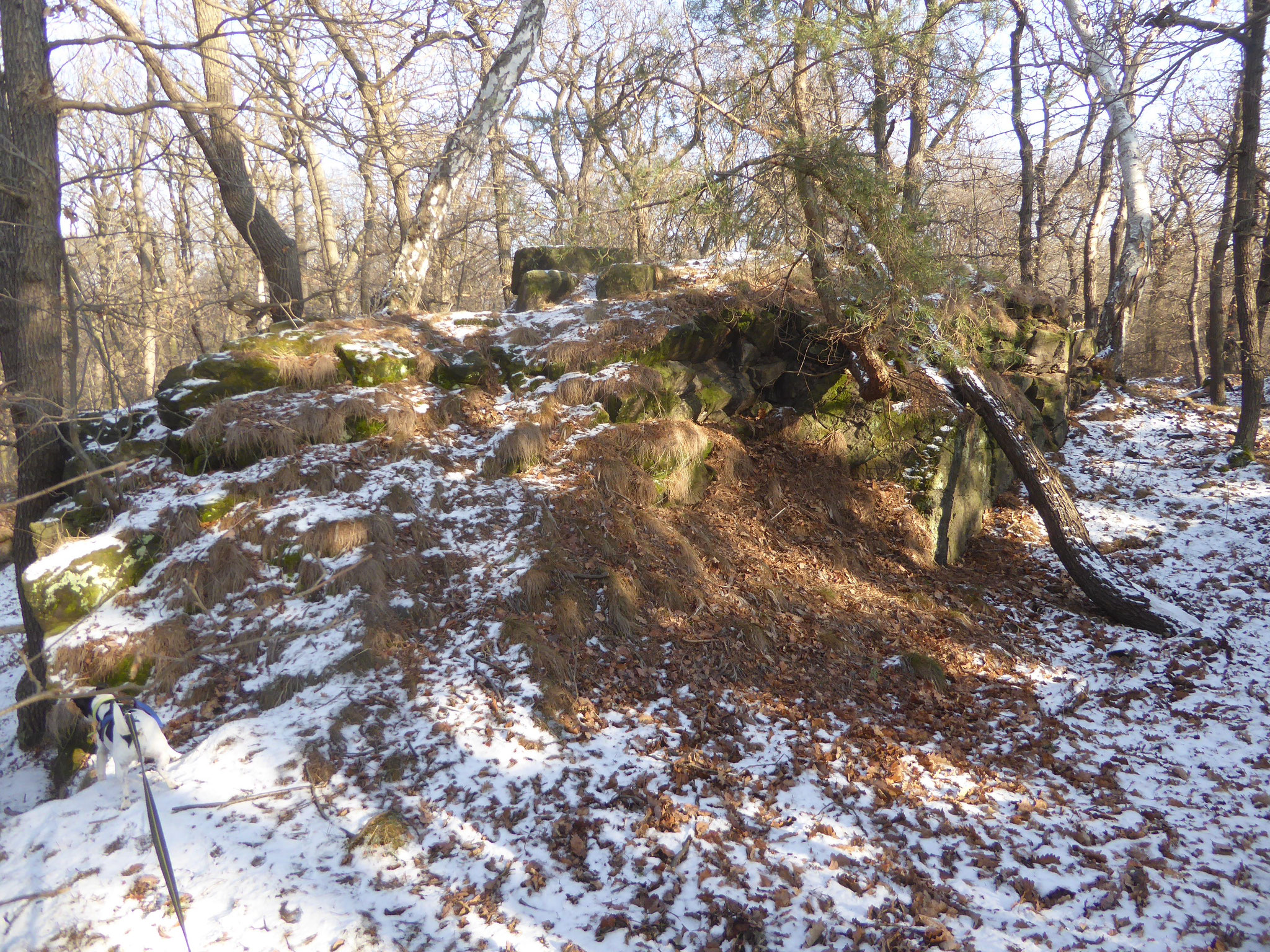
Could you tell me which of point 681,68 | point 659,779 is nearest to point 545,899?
point 659,779

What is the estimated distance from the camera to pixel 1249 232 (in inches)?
329

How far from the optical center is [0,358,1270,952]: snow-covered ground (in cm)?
319

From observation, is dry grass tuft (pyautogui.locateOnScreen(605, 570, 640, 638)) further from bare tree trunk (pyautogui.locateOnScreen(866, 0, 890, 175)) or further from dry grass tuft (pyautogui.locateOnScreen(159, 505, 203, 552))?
bare tree trunk (pyautogui.locateOnScreen(866, 0, 890, 175))

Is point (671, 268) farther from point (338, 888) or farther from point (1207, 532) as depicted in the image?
point (338, 888)

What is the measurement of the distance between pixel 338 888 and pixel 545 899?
1104mm

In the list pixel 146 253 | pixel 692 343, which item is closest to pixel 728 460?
pixel 692 343

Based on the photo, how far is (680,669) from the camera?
5.14 meters

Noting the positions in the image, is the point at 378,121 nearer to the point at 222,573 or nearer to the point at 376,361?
the point at 376,361

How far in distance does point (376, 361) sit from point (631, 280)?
12.5ft

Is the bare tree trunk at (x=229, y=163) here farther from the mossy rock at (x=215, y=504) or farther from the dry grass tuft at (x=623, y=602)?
→ the dry grass tuft at (x=623, y=602)

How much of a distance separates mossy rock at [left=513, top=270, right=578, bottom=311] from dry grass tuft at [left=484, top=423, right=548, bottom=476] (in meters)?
3.28

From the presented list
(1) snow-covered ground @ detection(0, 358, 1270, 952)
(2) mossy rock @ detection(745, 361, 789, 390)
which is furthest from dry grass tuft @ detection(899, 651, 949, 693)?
(2) mossy rock @ detection(745, 361, 789, 390)

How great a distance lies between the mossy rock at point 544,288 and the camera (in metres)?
9.55

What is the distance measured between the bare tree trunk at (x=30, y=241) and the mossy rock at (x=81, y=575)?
8.5 inches
